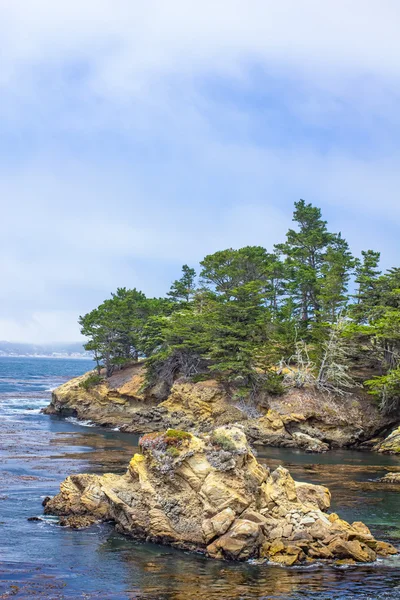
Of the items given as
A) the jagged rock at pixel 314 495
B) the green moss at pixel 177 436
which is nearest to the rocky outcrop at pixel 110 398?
the green moss at pixel 177 436

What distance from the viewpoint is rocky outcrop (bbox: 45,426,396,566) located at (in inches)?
698

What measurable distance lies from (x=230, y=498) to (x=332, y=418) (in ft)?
98.5

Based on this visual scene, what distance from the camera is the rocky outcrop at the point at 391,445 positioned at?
42.0m

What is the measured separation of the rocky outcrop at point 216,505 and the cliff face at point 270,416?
72.2ft

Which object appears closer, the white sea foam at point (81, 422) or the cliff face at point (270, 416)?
the cliff face at point (270, 416)

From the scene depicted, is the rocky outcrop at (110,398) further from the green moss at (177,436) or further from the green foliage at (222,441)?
the green foliage at (222,441)

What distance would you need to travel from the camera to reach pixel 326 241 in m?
65.9

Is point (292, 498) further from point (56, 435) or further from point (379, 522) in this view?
point (56, 435)

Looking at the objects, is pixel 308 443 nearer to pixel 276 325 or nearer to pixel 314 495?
pixel 276 325

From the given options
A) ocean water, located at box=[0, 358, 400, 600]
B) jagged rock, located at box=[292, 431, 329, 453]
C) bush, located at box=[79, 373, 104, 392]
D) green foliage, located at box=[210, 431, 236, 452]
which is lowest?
jagged rock, located at box=[292, 431, 329, 453]

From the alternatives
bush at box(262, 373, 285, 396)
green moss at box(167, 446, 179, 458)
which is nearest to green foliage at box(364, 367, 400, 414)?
bush at box(262, 373, 285, 396)

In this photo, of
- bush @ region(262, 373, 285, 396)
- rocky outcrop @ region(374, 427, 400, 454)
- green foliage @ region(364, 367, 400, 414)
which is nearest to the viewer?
rocky outcrop @ region(374, 427, 400, 454)

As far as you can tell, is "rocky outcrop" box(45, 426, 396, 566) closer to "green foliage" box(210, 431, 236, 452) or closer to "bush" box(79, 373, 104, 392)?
"green foliage" box(210, 431, 236, 452)

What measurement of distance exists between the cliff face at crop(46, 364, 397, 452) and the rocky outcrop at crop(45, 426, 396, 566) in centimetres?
2200
